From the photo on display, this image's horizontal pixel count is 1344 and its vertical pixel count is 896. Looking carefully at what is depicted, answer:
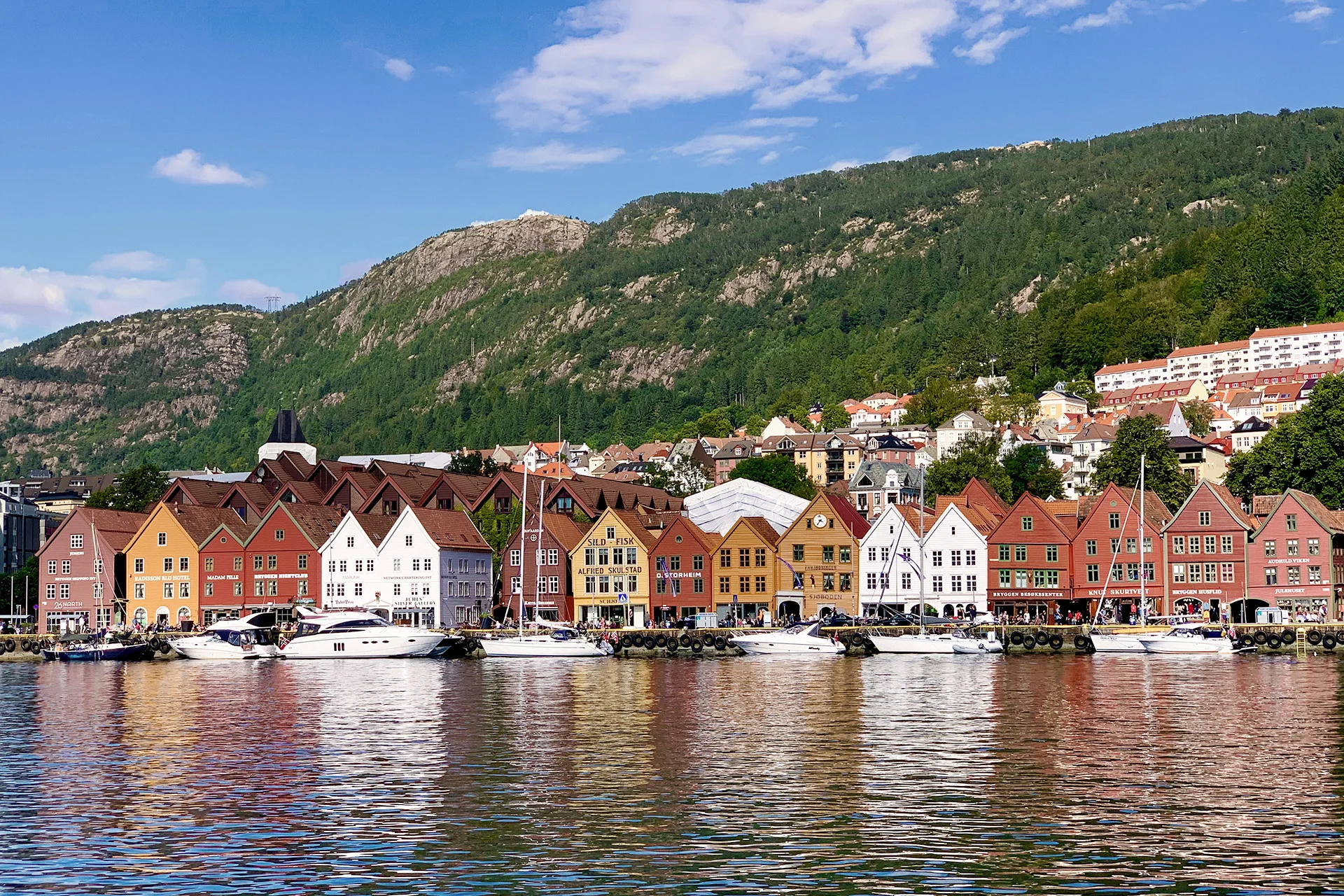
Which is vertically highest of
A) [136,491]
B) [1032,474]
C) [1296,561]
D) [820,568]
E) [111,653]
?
[136,491]

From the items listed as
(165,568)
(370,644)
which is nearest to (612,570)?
(370,644)

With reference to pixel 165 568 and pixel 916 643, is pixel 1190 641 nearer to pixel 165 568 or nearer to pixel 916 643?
pixel 916 643

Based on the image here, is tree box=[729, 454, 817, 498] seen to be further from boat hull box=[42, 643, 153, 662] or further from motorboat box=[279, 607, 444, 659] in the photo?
boat hull box=[42, 643, 153, 662]

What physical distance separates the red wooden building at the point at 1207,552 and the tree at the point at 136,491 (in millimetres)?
102570

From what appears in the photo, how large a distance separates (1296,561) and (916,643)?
1465 inches

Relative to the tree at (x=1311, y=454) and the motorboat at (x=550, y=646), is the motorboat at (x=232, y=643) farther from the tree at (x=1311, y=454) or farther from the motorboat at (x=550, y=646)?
the tree at (x=1311, y=454)

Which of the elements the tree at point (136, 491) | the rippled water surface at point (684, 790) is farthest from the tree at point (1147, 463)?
the tree at point (136, 491)

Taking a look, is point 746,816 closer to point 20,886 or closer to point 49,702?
point 20,886

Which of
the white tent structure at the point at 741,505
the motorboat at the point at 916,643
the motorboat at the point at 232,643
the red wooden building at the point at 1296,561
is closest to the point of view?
the motorboat at the point at 916,643

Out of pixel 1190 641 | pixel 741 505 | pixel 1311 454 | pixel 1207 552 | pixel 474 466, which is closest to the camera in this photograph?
pixel 1190 641

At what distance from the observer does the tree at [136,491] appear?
164m

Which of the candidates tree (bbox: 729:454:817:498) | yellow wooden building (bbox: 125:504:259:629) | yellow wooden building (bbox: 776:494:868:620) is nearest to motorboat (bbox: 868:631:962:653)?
yellow wooden building (bbox: 776:494:868:620)

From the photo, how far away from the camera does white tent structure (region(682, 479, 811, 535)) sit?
6009 inches

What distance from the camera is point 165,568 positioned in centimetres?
13450
